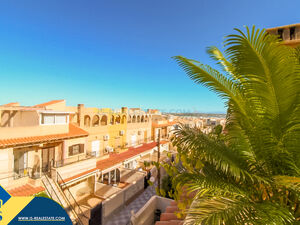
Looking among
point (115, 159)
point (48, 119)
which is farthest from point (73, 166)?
point (115, 159)

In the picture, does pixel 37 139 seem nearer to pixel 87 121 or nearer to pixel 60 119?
pixel 60 119

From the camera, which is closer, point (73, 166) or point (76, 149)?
point (73, 166)

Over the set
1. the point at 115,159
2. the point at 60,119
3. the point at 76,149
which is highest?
the point at 60,119

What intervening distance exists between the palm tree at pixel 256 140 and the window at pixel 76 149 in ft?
39.0

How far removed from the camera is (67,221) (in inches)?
110

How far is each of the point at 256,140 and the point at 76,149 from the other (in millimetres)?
13255

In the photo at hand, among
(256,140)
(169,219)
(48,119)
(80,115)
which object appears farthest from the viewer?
(80,115)

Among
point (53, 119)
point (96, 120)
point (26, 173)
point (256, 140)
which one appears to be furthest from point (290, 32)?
Result: point (96, 120)

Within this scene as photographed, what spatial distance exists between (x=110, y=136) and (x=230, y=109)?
17587mm

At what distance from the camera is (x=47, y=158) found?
1120 cm

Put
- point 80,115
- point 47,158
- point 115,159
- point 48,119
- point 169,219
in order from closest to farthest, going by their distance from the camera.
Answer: point 169,219 < point 48,119 < point 47,158 < point 80,115 < point 115,159

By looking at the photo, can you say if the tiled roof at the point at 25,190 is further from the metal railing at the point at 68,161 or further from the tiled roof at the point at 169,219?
the tiled roof at the point at 169,219

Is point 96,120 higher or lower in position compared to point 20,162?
higher

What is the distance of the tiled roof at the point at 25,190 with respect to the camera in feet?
27.4
